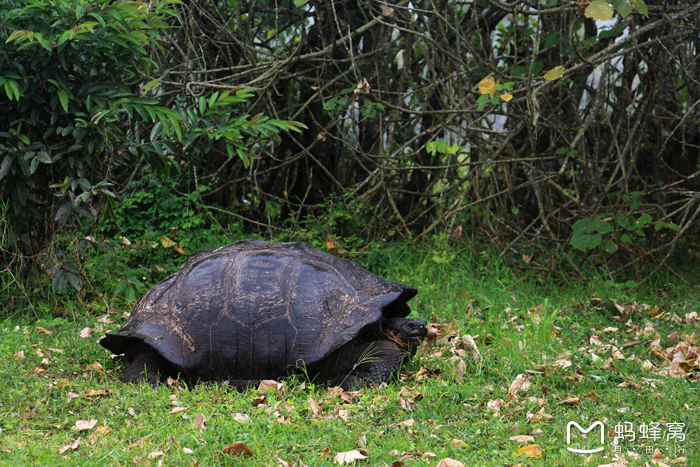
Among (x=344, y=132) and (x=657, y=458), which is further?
Answer: (x=344, y=132)

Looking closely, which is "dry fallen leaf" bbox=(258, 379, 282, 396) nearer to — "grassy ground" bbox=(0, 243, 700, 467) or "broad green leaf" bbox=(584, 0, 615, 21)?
"grassy ground" bbox=(0, 243, 700, 467)

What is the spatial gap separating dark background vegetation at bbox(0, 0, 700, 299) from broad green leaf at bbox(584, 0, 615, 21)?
4.6 inches

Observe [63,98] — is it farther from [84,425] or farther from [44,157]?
[84,425]

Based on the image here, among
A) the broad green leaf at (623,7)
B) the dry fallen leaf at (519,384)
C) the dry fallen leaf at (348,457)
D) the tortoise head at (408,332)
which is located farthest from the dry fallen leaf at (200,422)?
the broad green leaf at (623,7)

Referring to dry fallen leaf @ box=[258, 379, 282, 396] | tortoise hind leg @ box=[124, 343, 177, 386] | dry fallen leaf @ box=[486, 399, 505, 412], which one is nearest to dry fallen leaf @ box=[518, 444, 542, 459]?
dry fallen leaf @ box=[486, 399, 505, 412]

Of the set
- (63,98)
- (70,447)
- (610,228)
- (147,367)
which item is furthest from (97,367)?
(610,228)

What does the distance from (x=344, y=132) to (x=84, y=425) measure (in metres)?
4.64

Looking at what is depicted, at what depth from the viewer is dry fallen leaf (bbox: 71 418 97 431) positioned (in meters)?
3.27

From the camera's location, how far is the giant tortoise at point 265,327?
3.88 meters

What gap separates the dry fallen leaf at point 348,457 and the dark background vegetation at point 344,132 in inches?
103

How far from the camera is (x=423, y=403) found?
3.56 meters

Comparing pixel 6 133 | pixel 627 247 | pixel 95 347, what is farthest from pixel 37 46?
pixel 627 247

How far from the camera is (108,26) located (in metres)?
4.70

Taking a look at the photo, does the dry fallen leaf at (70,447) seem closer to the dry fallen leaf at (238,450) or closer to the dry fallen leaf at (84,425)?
the dry fallen leaf at (84,425)
